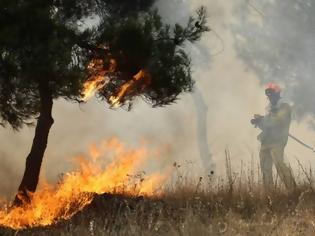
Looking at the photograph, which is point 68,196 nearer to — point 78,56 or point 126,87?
point 126,87

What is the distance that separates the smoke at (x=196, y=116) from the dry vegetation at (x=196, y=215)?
745 centimetres

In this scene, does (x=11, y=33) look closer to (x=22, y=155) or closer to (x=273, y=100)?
(x=273, y=100)

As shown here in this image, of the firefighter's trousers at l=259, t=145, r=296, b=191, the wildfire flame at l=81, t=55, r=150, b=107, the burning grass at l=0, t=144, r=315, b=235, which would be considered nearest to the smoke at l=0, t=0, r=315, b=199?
the firefighter's trousers at l=259, t=145, r=296, b=191

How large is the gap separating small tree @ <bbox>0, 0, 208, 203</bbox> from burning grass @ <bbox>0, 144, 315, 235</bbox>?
878 mm

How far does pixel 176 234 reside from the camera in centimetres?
464

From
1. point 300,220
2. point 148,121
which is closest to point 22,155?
point 148,121

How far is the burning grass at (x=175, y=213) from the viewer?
5.09 m

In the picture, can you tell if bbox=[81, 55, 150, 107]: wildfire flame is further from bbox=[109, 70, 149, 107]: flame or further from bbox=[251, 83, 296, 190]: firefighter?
bbox=[251, 83, 296, 190]: firefighter

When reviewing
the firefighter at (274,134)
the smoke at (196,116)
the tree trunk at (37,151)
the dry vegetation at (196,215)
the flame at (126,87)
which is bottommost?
the dry vegetation at (196,215)

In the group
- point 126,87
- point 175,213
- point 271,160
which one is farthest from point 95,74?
point 271,160

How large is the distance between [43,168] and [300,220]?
9.67 m

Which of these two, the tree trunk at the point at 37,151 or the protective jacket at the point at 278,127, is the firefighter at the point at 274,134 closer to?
the protective jacket at the point at 278,127

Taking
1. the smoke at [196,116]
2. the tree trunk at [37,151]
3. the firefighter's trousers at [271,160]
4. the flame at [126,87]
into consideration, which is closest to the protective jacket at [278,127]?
the firefighter's trousers at [271,160]

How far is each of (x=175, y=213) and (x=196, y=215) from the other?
1.66 m
